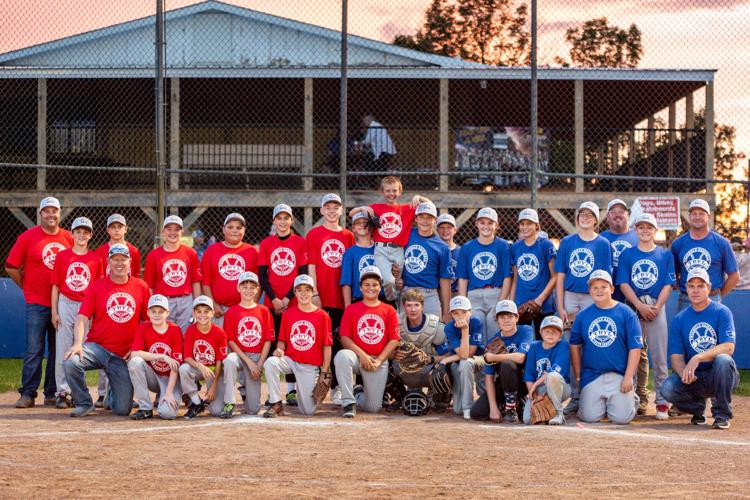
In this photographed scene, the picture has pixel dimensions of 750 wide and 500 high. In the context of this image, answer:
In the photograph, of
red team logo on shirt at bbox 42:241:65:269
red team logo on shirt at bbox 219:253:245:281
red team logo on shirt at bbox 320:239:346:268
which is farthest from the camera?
red team logo on shirt at bbox 320:239:346:268

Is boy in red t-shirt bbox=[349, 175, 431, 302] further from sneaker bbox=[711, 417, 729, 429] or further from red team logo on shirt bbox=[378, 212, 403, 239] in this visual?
sneaker bbox=[711, 417, 729, 429]

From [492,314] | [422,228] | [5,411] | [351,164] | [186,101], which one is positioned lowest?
[5,411]

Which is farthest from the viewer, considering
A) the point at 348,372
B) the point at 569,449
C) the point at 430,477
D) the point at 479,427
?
the point at 348,372

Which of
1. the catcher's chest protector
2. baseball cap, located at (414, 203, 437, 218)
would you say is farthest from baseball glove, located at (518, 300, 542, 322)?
baseball cap, located at (414, 203, 437, 218)

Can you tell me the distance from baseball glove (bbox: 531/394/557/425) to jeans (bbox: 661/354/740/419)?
109 centimetres

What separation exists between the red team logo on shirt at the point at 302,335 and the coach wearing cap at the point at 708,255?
3.49 m

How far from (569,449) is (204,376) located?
334 centimetres

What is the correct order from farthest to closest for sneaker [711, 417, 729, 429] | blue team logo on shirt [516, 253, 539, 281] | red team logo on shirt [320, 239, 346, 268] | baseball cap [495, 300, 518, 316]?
1. red team logo on shirt [320, 239, 346, 268]
2. blue team logo on shirt [516, 253, 539, 281]
3. baseball cap [495, 300, 518, 316]
4. sneaker [711, 417, 729, 429]

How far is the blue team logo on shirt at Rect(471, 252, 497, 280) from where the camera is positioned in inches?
388

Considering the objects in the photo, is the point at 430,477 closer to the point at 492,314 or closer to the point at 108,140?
the point at 492,314

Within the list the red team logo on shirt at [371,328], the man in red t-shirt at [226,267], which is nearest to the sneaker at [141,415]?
the man in red t-shirt at [226,267]

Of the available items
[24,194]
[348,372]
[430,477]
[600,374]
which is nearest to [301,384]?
[348,372]

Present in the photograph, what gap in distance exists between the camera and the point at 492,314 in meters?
9.85

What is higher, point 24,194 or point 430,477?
point 24,194
